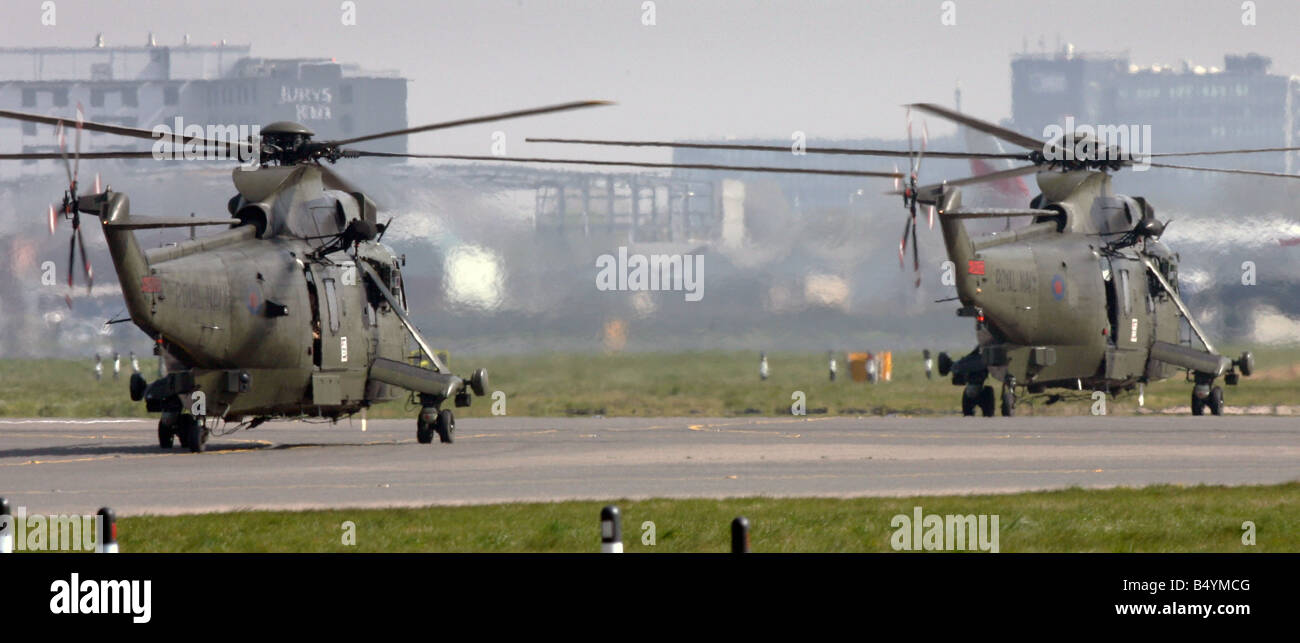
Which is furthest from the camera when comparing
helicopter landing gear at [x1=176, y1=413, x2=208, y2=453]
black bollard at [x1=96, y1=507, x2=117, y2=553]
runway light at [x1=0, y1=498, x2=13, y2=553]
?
helicopter landing gear at [x1=176, y1=413, x2=208, y2=453]

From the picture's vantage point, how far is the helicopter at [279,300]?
1125 inches

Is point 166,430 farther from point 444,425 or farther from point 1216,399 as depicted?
point 1216,399

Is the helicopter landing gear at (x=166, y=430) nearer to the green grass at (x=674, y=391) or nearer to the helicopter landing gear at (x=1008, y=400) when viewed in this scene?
the green grass at (x=674, y=391)

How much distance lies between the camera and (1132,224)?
141 ft

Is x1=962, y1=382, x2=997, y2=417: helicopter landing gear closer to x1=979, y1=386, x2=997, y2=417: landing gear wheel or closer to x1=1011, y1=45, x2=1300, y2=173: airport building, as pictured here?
x1=979, y1=386, x2=997, y2=417: landing gear wheel

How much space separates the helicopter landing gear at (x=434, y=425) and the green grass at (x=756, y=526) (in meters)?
12.8

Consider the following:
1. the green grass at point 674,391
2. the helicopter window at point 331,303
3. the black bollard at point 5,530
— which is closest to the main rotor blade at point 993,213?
the green grass at point 674,391

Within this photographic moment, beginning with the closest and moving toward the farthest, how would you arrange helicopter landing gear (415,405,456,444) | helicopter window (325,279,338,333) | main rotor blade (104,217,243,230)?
main rotor blade (104,217,243,230)
helicopter window (325,279,338,333)
helicopter landing gear (415,405,456,444)

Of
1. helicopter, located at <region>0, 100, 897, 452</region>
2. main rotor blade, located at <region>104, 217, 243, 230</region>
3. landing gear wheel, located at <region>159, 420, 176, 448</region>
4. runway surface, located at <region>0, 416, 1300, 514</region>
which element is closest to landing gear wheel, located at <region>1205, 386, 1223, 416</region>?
runway surface, located at <region>0, 416, 1300, 514</region>

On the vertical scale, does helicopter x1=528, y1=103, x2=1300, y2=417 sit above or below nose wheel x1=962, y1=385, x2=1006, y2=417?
above

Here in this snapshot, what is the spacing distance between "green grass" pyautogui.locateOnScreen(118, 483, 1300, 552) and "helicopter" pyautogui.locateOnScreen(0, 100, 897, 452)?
8.95m

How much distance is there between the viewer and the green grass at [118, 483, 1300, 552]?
1731cm

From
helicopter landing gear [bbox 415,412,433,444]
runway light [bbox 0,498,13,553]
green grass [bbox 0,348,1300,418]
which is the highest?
runway light [bbox 0,498,13,553]
